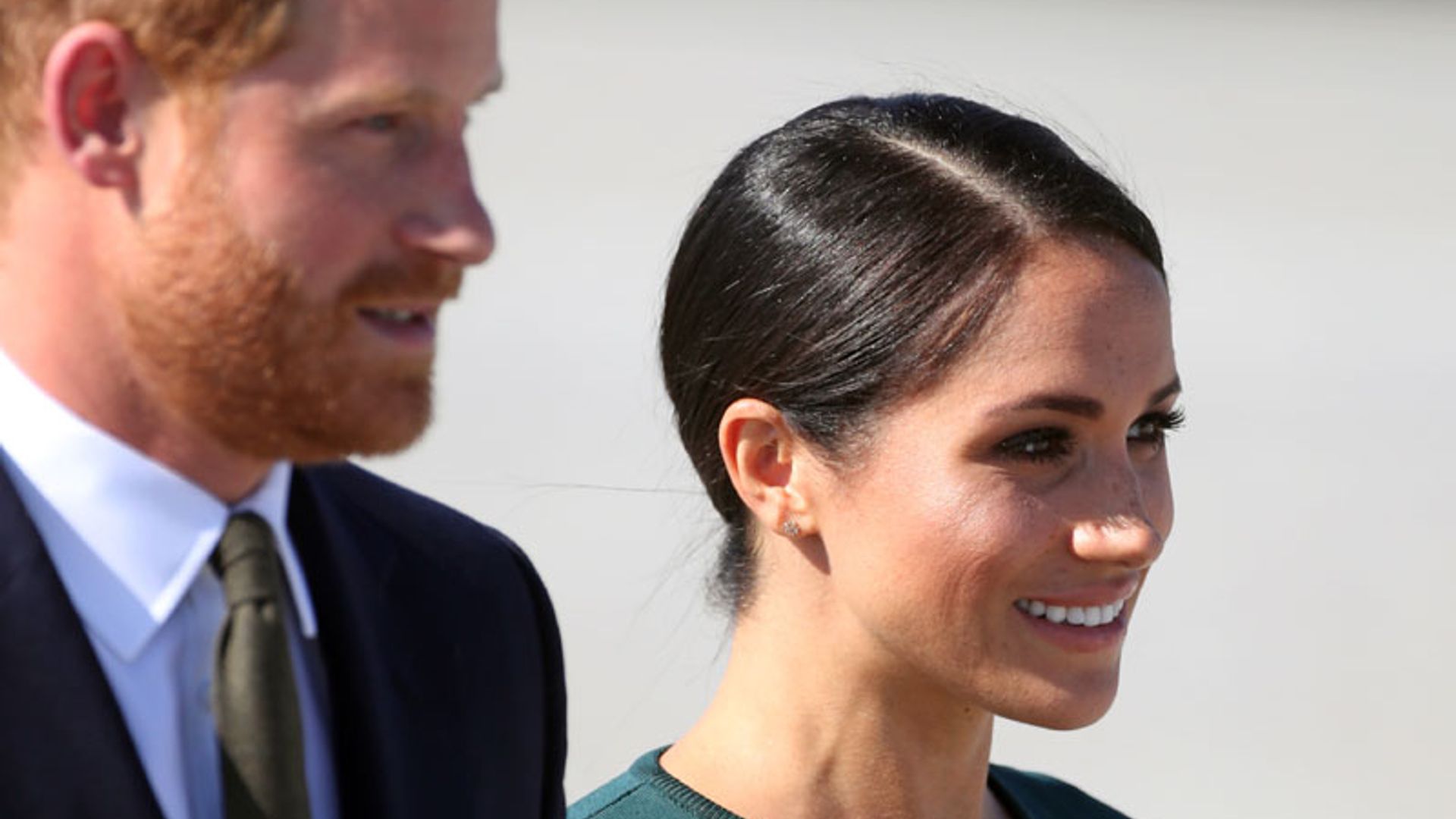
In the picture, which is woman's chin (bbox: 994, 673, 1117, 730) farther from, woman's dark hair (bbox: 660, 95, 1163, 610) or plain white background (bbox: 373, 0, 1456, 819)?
plain white background (bbox: 373, 0, 1456, 819)

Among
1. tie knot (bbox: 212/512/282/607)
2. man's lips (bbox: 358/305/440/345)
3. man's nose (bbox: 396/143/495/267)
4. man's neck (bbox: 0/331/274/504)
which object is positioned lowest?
tie knot (bbox: 212/512/282/607)

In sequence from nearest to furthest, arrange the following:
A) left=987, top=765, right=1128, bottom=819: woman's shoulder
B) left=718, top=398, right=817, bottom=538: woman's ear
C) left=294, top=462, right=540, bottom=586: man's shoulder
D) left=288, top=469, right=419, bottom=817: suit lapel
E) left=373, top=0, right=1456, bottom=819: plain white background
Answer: left=288, top=469, right=419, bottom=817: suit lapel → left=294, top=462, right=540, bottom=586: man's shoulder → left=718, top=398, right=817, bottom=538: woman's ear → left=987, top=765, right=1128, bottom=819: woman's shoulder → left=373, top=0, right=1456, bottom=819: plain white background

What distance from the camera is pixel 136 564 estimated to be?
139cm

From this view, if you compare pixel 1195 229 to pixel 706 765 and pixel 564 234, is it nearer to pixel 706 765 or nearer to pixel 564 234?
pixel 564 234

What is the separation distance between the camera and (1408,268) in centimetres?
508

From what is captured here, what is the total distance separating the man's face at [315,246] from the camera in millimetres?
1320

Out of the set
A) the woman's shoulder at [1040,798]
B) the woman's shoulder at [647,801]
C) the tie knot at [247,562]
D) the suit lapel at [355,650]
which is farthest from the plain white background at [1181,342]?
the tie knot at [247,562]

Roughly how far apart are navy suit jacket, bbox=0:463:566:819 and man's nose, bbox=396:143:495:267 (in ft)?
0.97

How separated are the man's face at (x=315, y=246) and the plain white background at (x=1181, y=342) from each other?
267cm

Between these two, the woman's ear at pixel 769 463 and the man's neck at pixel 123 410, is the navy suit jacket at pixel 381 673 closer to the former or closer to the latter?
the man's neck at pixel 123 410

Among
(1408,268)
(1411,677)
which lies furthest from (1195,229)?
(1411,677)

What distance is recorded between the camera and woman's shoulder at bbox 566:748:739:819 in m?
2.30

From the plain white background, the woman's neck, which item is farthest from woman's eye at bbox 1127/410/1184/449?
the plain white background

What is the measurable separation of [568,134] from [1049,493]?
2818mm
